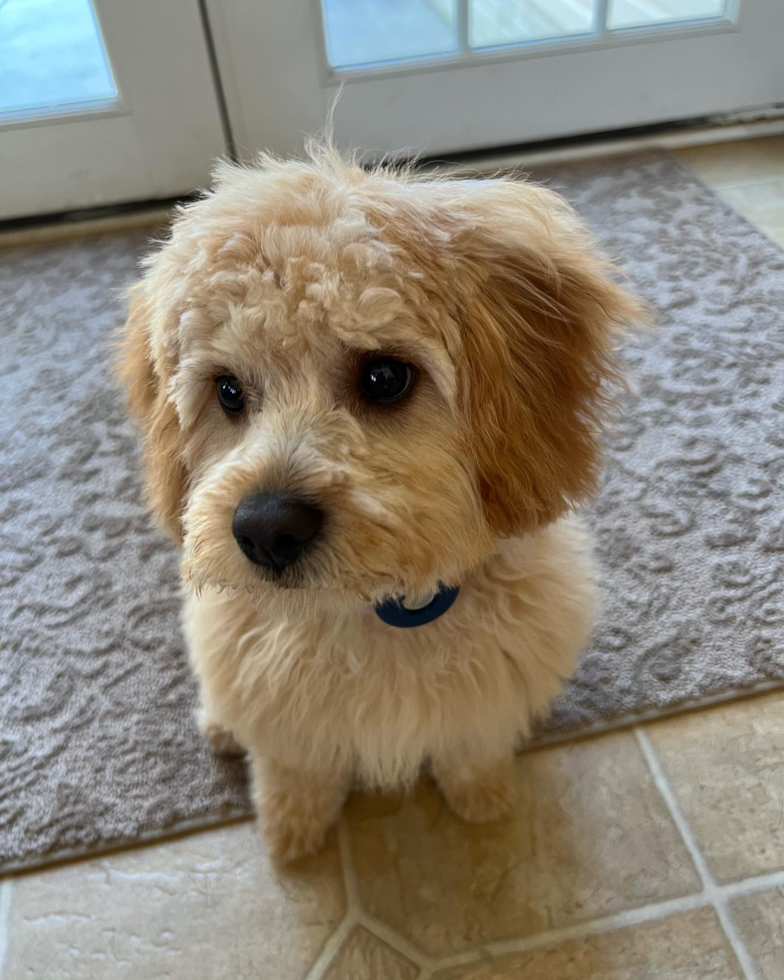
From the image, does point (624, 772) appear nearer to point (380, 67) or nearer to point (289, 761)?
point (289, 761)

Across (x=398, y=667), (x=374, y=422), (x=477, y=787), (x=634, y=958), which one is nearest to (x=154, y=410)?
(x=374, y=422)

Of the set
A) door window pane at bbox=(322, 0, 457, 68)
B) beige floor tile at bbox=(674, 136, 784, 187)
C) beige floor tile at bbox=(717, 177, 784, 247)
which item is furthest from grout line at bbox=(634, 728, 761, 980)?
door window pane at bbox=(322, 0, 457, 68)

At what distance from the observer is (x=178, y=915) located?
3.45 feet

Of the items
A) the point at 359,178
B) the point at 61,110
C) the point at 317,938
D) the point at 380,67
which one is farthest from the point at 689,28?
the point at 317,938

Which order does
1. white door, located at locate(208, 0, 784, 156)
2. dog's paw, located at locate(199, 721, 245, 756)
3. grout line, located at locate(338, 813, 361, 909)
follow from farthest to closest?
white door, located at locate(208, 0, 784, 156)
dog's paw, located at locate(199, 721, 245, 756)
grout line, located at locate(338, 813, 361, 909)

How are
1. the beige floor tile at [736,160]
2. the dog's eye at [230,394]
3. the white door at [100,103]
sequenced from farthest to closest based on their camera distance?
1. the beige floor tile at [736,160]
2. the white door at [100,103]
3. the dog's eye at [230,394]

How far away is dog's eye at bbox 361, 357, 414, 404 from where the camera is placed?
0.76 m

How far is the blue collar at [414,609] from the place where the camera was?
886mm

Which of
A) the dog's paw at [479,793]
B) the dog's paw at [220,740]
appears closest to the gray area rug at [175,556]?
the dog's paw at [220,740]

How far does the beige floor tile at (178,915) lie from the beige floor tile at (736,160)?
2.04 metres

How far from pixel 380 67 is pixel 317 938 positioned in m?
2.03

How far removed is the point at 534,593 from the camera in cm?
96

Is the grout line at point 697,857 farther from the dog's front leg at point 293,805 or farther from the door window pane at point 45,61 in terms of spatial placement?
the door window pane at point 45,61

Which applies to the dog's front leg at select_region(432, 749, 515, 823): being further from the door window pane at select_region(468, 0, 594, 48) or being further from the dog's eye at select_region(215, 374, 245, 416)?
the door window pane at select_region(468, 0, 594, 48)
